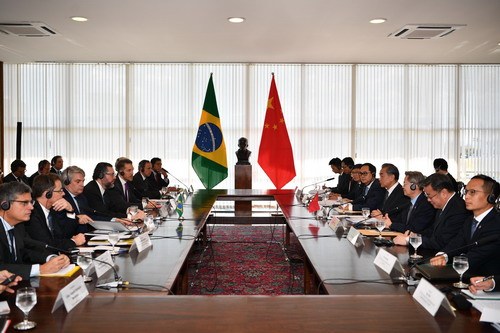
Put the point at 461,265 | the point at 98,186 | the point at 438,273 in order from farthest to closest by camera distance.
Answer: the point at 98,186
the point at 438,273
the point at 461,265

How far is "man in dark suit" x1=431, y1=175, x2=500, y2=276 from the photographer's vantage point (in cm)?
317

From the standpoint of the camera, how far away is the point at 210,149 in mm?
10039

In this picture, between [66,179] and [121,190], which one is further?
[121,190]

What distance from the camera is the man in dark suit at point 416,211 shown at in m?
4.79

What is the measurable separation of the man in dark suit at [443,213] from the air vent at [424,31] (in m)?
3.92

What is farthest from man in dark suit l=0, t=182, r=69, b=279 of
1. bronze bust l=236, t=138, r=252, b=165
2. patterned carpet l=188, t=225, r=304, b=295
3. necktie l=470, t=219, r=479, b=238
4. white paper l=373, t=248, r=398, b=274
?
bronze bust l=236, t=138, r=252, b=165

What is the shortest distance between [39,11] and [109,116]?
4.37 meters

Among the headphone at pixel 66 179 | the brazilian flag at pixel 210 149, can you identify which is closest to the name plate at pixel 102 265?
the headphone at pixel 66 179

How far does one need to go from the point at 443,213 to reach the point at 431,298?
6.76 ft

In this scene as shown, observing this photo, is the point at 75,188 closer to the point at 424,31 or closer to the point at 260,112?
the point at 424,31

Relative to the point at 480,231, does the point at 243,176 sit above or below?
above

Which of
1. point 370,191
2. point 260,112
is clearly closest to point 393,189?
point 370,191

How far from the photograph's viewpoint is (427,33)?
7.87m

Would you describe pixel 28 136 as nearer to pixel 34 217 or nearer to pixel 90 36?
pixel 90 36
